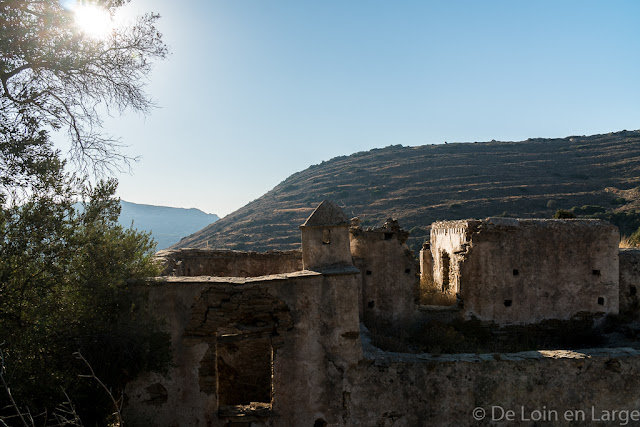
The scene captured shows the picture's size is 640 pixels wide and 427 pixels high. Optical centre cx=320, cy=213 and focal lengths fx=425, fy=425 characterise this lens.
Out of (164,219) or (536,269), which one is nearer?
(536,269)

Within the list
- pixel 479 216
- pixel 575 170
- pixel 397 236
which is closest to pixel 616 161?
pixel 575 170

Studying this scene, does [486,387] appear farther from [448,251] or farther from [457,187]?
[457,187]

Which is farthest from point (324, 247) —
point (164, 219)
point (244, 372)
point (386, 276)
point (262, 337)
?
point (164, 219)

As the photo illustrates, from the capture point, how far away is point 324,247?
25.5ft

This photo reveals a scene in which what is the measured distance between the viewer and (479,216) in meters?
35.3

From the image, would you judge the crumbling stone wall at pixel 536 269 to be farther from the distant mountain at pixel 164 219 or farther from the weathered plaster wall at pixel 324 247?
the distant mountain at pixel 164 219

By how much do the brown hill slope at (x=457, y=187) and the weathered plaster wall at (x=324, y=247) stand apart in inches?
982

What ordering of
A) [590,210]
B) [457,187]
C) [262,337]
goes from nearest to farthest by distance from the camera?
[262,337] → [590,210] → [457,187]

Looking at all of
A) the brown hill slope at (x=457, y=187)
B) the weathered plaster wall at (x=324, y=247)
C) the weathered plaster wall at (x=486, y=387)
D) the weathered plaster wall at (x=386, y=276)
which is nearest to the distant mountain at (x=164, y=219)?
the brown hill slope at (x=457, y=187)

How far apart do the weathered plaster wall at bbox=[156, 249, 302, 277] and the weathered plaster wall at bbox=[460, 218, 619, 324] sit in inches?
184

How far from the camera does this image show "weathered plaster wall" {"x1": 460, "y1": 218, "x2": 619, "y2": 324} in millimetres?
11039

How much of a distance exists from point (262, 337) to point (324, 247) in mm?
1909

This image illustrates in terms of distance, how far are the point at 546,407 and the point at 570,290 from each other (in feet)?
15.4

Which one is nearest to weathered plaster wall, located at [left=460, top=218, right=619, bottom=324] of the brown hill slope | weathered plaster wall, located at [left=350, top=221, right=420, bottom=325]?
weathered plaster wall, located at [left=350, top=221, right=420, bottom=325]
